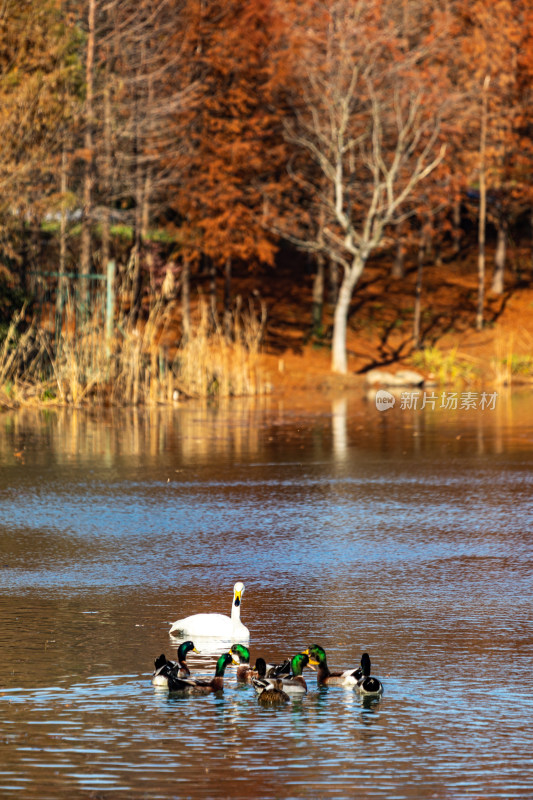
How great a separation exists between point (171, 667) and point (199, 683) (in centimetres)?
16

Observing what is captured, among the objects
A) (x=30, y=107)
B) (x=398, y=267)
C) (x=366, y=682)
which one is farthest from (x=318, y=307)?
(x=366, y=682)

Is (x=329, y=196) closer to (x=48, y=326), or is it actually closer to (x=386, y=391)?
(x=386, y=391)

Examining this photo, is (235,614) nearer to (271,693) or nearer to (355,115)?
(271,693)

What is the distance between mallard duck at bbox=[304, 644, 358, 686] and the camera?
6492 millimetres

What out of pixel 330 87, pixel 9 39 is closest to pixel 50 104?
pixel 9 39

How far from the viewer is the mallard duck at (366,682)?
6281mm

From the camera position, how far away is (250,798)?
5.04 metres

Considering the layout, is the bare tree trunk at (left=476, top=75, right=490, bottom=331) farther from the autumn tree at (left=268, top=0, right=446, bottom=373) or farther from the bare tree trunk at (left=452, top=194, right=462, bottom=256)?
the bare tree trunk at (left=452, top=194, right=462, bottom=256)

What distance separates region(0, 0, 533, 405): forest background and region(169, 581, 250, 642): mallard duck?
17.4 meters

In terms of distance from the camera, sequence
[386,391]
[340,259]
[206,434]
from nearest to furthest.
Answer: [206,434] → [386,391] → [340,259]

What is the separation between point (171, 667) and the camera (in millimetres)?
6484

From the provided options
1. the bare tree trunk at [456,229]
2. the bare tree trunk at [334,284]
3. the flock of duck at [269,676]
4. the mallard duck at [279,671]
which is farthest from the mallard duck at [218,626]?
the bare tree trunk at [456,229]

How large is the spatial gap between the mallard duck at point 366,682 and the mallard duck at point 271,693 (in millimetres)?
357

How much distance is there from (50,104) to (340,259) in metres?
15.0
